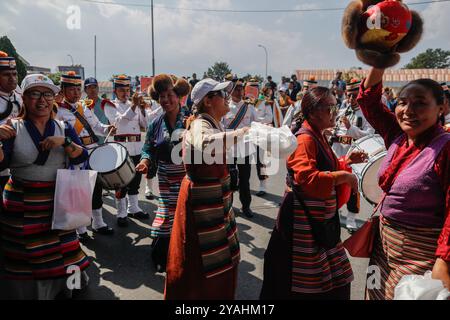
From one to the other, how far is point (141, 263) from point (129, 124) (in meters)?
2.59

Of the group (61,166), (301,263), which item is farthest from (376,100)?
(61,166)

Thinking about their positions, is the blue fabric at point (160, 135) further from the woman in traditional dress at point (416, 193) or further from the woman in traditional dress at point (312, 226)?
the woman in traditional dress at point (416, 193)

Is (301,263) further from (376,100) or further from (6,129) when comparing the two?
(6,129)

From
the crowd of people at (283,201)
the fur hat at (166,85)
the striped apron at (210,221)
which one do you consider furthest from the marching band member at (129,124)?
the striped apron at (210,221)

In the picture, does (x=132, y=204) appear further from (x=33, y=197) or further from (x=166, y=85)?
(x=33, y=197)

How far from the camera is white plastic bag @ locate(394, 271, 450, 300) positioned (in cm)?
146

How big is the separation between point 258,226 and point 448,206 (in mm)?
3429

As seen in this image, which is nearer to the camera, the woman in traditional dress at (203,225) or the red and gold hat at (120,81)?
the woman in traditional dress at (203,225)

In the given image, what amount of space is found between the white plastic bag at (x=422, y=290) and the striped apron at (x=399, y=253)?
327mm

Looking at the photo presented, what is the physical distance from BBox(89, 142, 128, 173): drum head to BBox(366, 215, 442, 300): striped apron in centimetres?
259

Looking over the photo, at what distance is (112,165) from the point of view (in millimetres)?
3574

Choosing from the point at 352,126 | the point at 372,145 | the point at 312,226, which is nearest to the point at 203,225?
the point at 312,226

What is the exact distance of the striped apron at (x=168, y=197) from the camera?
139 inches

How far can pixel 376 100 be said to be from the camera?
2.27 metres
